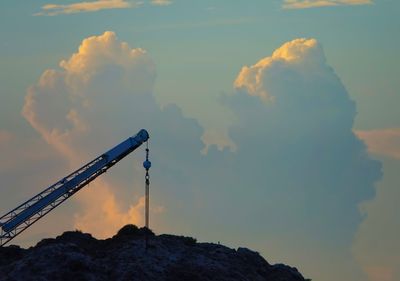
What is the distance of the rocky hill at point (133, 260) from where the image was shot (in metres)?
128

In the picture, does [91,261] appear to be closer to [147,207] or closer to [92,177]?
[147,207]

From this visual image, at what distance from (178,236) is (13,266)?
88.9 feet

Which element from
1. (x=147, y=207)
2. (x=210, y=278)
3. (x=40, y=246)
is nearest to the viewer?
(x=147, y=207)

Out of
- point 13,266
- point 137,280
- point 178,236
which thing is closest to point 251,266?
point 178,236

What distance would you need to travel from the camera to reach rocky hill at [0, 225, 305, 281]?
127500 mm

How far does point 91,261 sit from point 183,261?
13.4 m

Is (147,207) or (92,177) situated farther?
(92,177)

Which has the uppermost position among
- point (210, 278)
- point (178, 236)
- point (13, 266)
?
point (178, 236)

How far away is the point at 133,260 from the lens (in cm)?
13175

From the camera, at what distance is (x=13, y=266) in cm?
13012

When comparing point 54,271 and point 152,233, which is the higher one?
point 152,233

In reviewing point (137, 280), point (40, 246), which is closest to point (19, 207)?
point (40, 246)

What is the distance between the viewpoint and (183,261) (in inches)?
5359

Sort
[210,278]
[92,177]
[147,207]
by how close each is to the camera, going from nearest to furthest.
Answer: [147,207] < [210,278] < [92,177]
